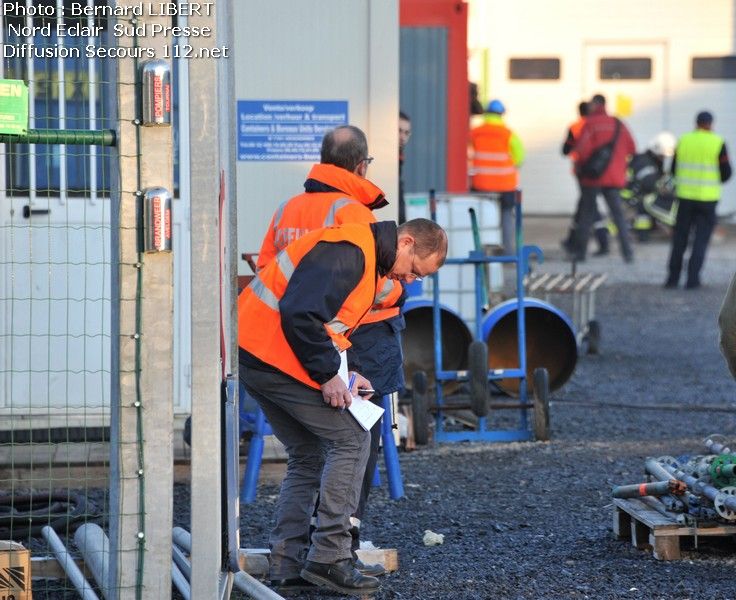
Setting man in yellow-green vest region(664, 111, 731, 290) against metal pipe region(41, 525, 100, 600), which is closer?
metal pipe region(41, 525, 100, 600)

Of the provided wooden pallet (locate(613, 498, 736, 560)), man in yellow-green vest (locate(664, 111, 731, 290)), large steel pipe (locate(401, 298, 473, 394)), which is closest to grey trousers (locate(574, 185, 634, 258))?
man in yellow-green vest (locate(664, 111, 731, 290))

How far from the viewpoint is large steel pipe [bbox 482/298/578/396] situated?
32.6 ft

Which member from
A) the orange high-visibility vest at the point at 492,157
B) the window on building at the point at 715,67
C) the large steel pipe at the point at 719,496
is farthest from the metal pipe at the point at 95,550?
the window on building at the point at 715,67

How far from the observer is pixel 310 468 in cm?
578

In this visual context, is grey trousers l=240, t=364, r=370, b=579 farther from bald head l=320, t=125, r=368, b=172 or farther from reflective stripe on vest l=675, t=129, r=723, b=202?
reflective stripe on vest l=675, t=129, r=723, b=202

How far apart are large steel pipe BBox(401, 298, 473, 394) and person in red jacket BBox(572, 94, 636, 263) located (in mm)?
9419

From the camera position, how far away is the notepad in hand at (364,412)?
5.45 meters

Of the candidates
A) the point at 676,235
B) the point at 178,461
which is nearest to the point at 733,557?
the point at 178,461

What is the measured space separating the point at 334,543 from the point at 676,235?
39.9 feet

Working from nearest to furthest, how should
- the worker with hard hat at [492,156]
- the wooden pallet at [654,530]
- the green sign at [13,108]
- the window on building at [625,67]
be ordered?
the green sign at [13,108], the wooden pallet at [654,530], the worker with hard hat at [492,156], the window on building at [625,67]

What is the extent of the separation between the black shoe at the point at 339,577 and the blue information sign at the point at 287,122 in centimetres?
301

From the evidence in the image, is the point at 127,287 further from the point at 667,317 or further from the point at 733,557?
the point at 667,317

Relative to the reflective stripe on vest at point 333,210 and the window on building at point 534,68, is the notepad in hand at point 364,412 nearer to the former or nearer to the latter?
the reflective stripe on vest at point 333,210

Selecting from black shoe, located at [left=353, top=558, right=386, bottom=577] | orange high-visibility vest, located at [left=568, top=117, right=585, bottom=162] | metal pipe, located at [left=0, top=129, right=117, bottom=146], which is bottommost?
black shoe, located at [left=353, top=558, right=386, bottom=577]
